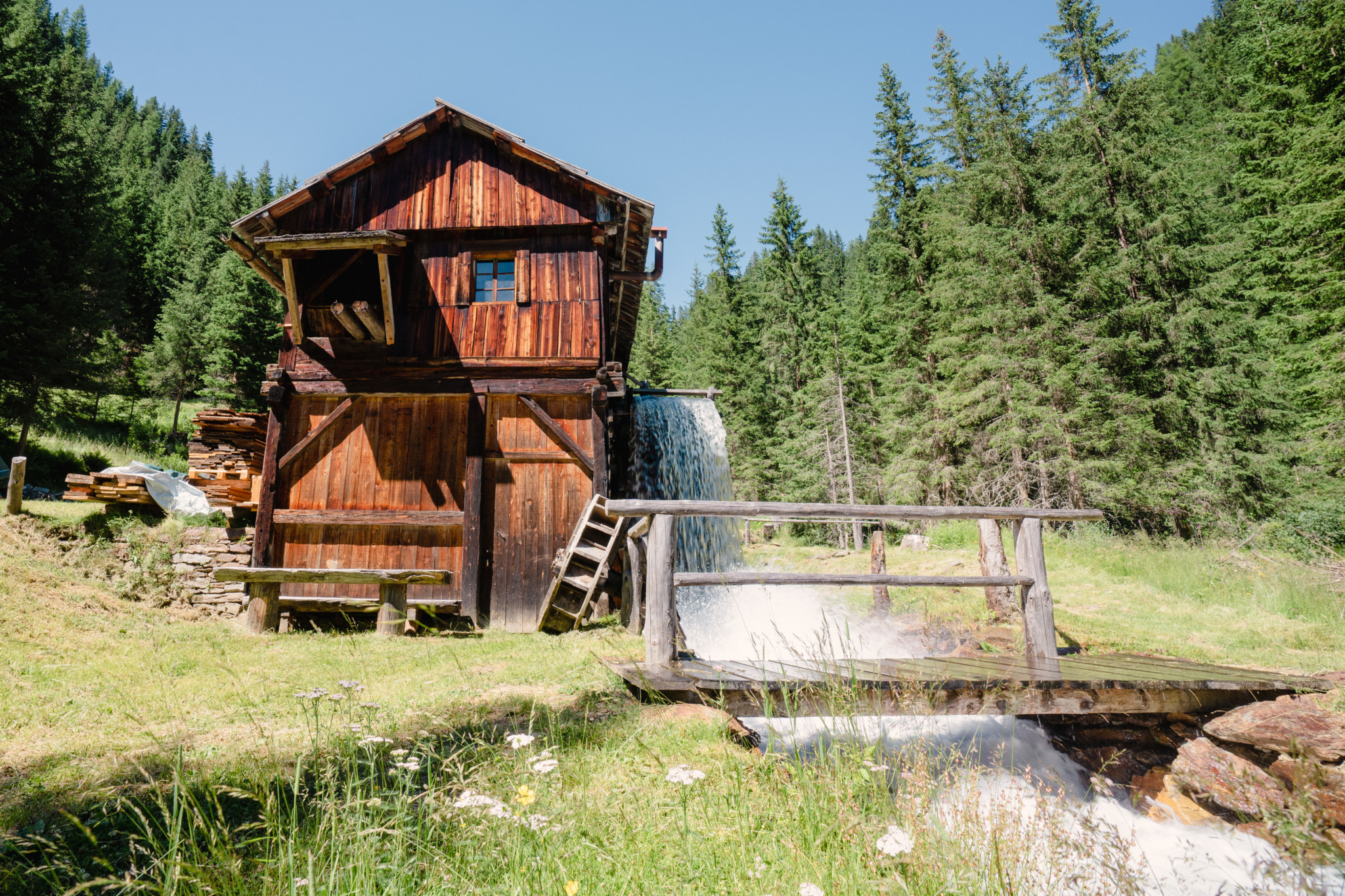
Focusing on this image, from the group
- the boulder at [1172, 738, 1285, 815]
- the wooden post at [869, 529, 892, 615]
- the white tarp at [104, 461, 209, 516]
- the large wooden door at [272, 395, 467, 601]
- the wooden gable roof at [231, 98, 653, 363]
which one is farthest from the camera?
the white tarp at [104, 461, 209, 516]

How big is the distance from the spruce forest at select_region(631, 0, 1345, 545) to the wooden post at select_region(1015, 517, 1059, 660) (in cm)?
1418

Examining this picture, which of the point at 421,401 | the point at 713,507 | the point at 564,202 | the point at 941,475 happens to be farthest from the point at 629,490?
the point at 941,475

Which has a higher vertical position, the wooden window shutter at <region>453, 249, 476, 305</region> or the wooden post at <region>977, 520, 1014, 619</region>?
the wooden window shutter at <region>453, 249, 476, 305</region>

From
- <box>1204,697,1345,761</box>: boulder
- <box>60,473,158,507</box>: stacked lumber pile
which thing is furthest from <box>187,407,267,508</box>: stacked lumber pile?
<box>1204,697,1345,761</box>: boulder

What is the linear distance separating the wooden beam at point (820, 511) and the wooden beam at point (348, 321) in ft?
23.5

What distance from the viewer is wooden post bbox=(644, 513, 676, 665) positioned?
498 cm

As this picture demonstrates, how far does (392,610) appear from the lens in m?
8.87

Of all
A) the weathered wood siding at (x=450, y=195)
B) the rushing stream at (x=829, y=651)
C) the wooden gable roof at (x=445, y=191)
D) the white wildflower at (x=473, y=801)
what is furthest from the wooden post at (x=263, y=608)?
the white wildflower at (x=473, y=801)

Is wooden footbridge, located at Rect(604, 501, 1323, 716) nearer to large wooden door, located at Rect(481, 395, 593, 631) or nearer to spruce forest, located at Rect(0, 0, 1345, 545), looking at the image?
large wooden door, located at Rect(481, 395, 593, 631)

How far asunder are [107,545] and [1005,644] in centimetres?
1504

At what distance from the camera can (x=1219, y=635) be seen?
28.1ft

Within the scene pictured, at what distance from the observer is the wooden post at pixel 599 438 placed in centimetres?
1009

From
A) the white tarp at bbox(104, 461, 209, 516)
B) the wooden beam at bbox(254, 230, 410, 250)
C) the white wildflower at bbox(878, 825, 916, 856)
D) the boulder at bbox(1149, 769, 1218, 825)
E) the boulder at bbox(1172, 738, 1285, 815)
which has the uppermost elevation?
the wooden beam at bbox(254, 230, 410, 250)

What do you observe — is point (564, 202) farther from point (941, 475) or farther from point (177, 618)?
point (941, 475)
